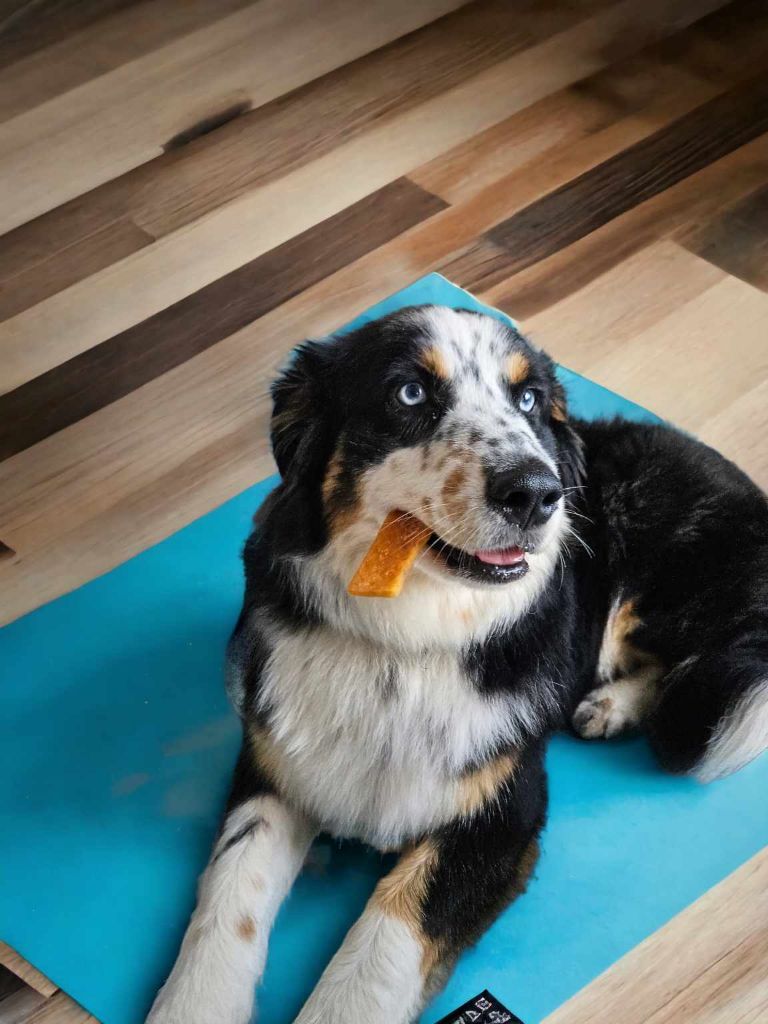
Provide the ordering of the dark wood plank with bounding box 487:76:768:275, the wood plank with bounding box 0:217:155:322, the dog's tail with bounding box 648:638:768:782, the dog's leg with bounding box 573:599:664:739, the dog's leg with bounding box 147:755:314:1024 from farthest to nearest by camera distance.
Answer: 1. the dark wood plank with bounding box 487:76:768:275
2. the wood plank with bounding box 0:217:155:322
3. the dog's leg with bounding box 573:599:664:739
4. the dog's tail with bounding box 648:638:768:782
5. the dog's leg with bounding box 147:755:314:1024

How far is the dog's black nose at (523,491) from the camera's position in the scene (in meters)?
2.13

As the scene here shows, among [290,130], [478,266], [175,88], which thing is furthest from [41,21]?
[478,266]

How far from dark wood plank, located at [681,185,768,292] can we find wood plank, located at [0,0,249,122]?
209cm

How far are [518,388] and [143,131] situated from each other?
276cm

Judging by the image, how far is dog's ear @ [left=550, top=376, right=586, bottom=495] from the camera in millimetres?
2475

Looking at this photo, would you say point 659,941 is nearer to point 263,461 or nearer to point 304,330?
point 263,461

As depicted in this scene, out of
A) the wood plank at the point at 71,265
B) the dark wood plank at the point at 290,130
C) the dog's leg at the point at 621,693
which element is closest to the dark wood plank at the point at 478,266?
the dark wood plank at the point at 290,130

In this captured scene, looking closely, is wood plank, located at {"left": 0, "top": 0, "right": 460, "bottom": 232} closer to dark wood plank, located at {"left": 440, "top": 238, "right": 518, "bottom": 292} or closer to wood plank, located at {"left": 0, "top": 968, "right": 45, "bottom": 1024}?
dark wood plank, located at {"left": 440, "top": 238, "right": 518, "bottom": 292}

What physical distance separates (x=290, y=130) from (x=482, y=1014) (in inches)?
126

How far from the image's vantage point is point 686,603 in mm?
2709

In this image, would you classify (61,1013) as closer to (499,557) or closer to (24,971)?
(24,971)

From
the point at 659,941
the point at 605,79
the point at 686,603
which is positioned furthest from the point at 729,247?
the point at 659,941

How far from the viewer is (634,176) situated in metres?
4.38

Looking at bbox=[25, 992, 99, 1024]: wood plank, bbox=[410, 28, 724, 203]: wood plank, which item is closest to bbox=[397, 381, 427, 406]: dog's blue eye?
bbox=[25, 992, 99, 1024]: wood plank
